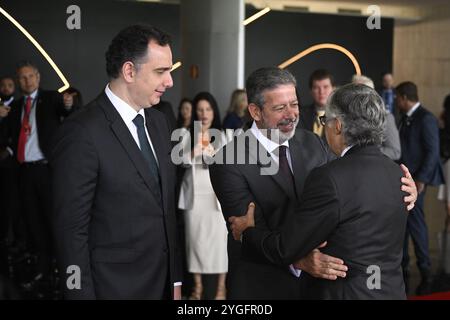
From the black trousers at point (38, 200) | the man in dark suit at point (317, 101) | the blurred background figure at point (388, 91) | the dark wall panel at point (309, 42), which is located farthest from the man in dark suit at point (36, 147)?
the dark wall panel at point (309, 42)

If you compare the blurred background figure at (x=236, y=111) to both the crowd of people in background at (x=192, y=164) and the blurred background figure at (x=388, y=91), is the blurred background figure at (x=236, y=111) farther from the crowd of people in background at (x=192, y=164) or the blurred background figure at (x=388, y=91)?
the blurred background figure at (x=388, y=91)

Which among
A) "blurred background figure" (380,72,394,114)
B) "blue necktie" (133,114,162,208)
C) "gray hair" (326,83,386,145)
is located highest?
"blurred background figure" (380,72,394,114)

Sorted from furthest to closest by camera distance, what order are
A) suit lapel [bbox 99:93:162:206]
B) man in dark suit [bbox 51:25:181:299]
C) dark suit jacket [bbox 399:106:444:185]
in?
1. dark suit jacket [bbox 399:106:444:185]
2. suit lapel [bbox 99:93:162:206]
3. man in dark suit [bbox 51:25:181:299]

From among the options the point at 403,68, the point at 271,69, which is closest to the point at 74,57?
the point at 403,68

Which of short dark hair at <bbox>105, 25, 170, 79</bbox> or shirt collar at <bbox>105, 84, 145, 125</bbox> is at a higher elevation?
short dark hair at <bbox>105, 25, 170, 79</bbox>

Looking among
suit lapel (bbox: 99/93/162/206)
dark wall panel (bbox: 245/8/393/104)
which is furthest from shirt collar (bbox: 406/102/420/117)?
dark wall panel (bbox: 245/8/393/104)

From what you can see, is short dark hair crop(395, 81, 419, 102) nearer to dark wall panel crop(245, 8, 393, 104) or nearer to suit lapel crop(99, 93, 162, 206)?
suit lapel crop(99, 93, 162, 206)

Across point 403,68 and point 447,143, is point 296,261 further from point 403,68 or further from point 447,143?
point 403,68

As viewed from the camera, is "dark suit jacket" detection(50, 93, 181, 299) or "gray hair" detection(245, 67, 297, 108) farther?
"gray hair" detection(245, 67, 297, 108)

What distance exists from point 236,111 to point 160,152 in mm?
5065

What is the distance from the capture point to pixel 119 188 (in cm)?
281

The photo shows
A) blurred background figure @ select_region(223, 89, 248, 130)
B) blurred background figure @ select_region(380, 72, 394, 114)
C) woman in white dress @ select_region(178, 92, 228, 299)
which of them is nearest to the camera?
woman in white dress @ select_region(178, 92, 228, 299)

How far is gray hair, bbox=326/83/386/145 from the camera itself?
9.01 feet

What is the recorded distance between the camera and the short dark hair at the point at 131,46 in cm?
288
